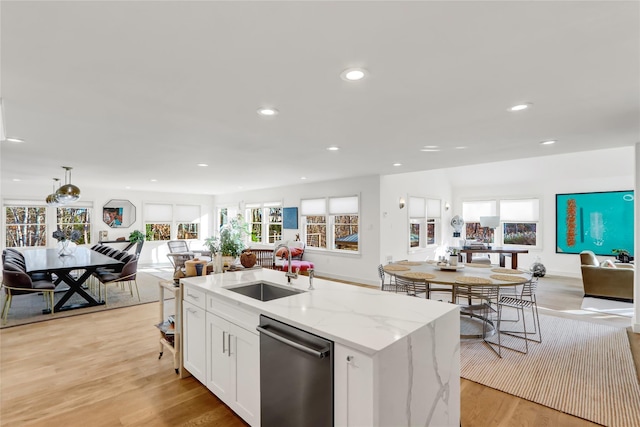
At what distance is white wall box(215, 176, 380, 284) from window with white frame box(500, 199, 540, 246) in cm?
432

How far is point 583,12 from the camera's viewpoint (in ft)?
4.58

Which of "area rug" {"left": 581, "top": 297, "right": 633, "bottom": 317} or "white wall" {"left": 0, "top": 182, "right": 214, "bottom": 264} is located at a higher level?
"white wall" {"left": 0, "top": 182, "right": 214, "bottom": 264}

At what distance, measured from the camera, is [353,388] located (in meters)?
1.38

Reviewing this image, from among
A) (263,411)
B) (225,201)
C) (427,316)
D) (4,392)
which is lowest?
(4,392)

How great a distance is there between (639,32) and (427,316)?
1.80 metres

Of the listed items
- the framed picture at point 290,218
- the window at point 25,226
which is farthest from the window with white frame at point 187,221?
the framed picture at point 290,218

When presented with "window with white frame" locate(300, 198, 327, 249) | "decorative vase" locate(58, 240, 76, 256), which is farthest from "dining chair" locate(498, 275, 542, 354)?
"decorative vase" locate(58, 240, 76, 256)

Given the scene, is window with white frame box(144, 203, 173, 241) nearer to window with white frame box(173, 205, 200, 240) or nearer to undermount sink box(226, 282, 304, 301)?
window with white frame box(173, 205, 200, 240)

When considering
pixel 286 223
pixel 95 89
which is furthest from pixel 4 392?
pixel 286 223

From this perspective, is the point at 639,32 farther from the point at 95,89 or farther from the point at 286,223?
the point at 286,223

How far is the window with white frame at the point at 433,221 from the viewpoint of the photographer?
833cm

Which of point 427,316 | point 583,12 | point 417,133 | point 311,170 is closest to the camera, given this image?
point 583,12

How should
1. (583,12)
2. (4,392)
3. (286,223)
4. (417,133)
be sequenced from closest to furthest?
(583,12) → (4,392) → (417,133) → (286,223)

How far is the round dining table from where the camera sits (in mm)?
3384
